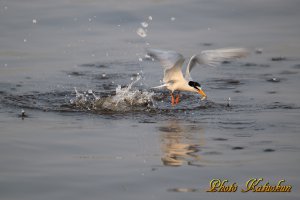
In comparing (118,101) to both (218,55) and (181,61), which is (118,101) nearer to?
(181,61)

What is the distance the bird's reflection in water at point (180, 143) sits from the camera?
7.44m

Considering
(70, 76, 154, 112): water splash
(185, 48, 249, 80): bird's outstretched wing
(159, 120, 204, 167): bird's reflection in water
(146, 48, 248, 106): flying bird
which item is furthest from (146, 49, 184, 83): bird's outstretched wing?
(159, 120, 204, 167): bird's reflection in water

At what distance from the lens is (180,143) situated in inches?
322

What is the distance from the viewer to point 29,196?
6.31m

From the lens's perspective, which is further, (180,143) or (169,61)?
(169,61)

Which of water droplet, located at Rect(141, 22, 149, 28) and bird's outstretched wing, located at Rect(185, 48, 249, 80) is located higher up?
water droplet, located at Rect(141, 22, 149, 28)

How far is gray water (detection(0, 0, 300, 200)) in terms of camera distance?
6.89 m

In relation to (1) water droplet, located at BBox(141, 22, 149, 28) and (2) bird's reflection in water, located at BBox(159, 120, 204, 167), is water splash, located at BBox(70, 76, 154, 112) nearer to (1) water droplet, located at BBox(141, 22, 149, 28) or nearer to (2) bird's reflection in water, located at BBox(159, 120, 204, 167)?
(2) bird's reflection in water, located at BBox(159, 120, 204, 167)

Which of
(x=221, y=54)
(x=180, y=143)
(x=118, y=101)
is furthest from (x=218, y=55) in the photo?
(x=180, y=143)

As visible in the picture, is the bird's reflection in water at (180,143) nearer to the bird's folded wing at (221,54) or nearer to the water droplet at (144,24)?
the bird's folded wing at (221,54)

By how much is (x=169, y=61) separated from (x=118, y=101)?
2.92 feet

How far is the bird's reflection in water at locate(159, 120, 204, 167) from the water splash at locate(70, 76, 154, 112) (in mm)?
1035

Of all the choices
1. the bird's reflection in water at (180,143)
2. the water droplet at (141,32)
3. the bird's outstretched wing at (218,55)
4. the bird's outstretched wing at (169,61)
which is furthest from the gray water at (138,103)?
the bird's outstretched wing at (218,55)

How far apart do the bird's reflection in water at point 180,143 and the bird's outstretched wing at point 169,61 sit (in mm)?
996
